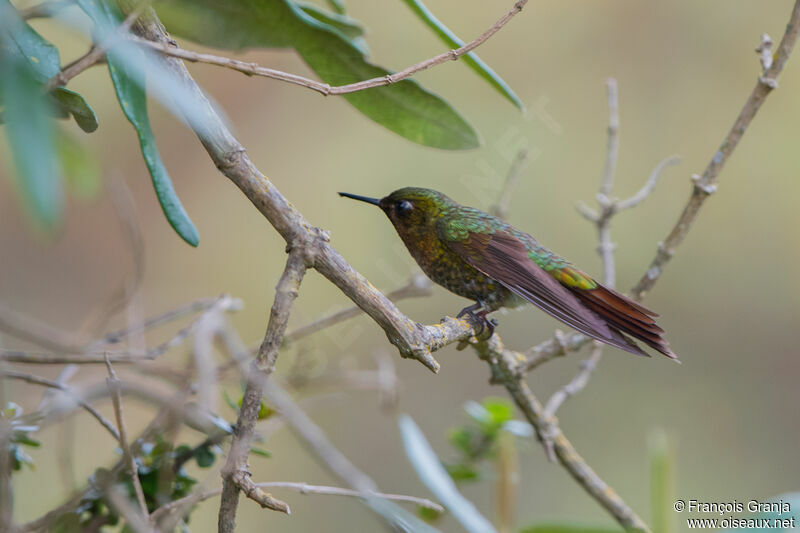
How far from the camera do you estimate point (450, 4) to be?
11.1ft

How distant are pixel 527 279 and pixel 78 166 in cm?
88

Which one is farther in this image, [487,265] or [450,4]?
[450,4]

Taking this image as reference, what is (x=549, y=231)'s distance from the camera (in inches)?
126

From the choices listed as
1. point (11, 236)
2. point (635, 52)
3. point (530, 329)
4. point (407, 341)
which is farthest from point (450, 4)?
point (407, 341)

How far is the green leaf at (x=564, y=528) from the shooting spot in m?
0.65

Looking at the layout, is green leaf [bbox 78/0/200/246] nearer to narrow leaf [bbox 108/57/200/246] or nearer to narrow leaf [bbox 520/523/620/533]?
narrow leaf [bbox 108/57/200/246]

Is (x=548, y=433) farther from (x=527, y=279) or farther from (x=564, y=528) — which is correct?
(x=564, y=528)

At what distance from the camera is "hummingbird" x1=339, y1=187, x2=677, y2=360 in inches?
49.1

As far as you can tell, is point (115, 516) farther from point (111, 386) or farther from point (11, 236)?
point (11, 236)

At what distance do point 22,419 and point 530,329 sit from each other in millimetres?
2589

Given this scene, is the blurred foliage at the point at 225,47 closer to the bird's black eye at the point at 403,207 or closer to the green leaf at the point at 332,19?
the green leaf at the point at 332,19

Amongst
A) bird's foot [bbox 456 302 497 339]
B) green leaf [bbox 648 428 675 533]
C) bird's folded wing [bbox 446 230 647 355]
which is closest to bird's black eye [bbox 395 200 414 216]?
bird's folded wing [bbox 446 230 647 355]

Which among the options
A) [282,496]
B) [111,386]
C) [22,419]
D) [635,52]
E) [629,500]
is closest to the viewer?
[111,386]

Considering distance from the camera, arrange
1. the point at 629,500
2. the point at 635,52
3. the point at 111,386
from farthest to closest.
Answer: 1. the point at 635,52
2. the point at 629,500
3. the point at 111,386
